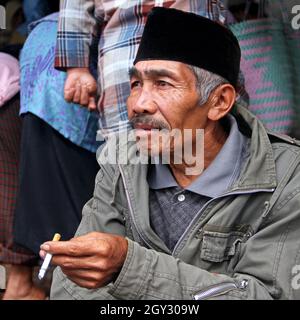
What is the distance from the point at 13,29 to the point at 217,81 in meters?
1.98

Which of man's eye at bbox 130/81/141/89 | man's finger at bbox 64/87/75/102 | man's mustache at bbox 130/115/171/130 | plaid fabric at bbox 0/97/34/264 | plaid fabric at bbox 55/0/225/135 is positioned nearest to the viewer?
man's mustache at bbox 130/115/171/130

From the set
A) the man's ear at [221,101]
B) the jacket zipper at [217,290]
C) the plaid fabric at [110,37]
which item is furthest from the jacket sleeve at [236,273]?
the plaid fabric at [110,37]

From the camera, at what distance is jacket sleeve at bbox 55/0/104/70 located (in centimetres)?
289

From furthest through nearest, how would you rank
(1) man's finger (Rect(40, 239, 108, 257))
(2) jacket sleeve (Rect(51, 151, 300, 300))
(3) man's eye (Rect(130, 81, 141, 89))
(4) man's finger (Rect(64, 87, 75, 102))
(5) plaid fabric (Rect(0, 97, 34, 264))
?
(5) plaid fabric (Rect(0, 97, 34, 264))
(4) man's finger (Rect(64, 87, 75, 102))
(3) man's eye (Rect(130, 81, 141, 89))
(2) jacket sleeve (Rect(51, 151, 300, 300))
(1) man's finger (Rect(40, 239, 108, 257))

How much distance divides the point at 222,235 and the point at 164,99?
1.74 feet

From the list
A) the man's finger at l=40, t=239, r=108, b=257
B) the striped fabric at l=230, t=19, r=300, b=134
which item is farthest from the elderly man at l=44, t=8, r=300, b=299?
the striped fabric at l=230, t=19, r=300, b=134

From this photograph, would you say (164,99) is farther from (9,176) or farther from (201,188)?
(9,176)

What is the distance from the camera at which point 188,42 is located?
2.38 metres

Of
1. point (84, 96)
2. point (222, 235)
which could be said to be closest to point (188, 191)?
point (222, 235)

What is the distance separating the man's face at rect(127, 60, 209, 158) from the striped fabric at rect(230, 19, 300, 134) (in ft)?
1.79

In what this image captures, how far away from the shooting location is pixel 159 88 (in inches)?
94.7

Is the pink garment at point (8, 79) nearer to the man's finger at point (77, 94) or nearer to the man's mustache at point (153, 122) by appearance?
the man's finger at point (77, 94)

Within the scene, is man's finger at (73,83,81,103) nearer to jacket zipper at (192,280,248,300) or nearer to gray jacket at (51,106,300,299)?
gray jacket at (51,106,300,299)

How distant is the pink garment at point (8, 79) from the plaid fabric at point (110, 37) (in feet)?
1.34
